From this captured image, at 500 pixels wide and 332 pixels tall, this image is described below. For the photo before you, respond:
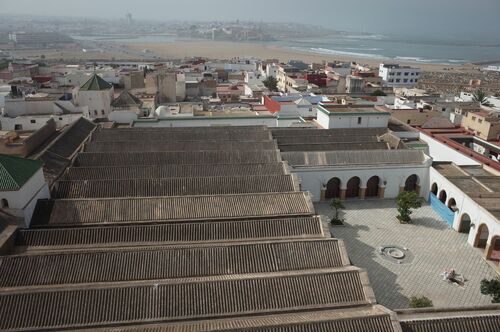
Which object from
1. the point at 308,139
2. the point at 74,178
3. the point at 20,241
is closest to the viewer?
the point at 20,241

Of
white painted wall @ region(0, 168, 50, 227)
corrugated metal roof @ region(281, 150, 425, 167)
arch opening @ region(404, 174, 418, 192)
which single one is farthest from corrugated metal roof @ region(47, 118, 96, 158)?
arch opening @ region(404, 174, 418, 192)

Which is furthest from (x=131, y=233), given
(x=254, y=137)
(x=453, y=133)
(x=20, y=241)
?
(x=453, y=133)

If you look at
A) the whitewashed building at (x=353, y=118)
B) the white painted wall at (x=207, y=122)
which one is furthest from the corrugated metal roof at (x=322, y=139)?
the white painted wall at (x=207, y=122)

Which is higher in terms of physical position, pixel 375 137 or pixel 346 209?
pixel 375 137

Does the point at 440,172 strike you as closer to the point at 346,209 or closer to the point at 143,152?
the point at 346,209

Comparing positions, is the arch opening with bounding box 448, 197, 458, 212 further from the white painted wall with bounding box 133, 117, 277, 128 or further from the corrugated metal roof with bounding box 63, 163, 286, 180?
the white painted wall with bounding box 133, 117, 277, 128

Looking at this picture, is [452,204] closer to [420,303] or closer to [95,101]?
[420,303]
